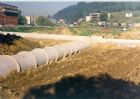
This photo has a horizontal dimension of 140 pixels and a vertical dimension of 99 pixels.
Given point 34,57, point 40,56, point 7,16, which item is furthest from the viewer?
point 7,16

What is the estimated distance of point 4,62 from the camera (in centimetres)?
1453

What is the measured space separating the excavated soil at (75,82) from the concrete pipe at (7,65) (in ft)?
0.93

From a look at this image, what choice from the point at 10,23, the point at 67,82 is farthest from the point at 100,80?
the point at 10,23

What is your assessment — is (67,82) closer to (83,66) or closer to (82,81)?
(82,81)

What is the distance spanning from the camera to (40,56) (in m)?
17.9

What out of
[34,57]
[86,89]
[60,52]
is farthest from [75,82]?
[60,52]

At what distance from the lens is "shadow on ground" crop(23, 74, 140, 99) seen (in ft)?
39.1

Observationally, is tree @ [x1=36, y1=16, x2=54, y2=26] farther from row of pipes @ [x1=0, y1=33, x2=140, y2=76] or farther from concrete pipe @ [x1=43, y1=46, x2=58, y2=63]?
concrete pipe @ [x1=43, y1=46, x2=58, y2=63]

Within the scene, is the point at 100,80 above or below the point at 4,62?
below

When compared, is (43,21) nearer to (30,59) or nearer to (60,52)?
(60,52)

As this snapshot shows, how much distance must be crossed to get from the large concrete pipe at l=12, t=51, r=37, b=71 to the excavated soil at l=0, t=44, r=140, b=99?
0.32 meters

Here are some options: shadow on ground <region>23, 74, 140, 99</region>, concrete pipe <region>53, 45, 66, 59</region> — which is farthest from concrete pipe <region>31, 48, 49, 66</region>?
shadow on ground <region>23, 74, 140, 99</region>

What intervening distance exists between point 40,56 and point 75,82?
423 cm

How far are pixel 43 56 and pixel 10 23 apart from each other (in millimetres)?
46783
